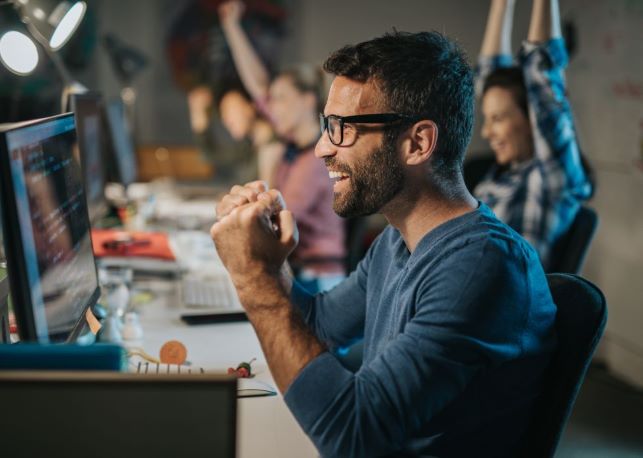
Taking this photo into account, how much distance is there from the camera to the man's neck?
130 centimetres

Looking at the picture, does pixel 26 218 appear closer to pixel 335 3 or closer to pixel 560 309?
pixel 560 309

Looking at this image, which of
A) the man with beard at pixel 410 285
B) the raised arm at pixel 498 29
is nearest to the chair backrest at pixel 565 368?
the man with beard at pixel 410 285

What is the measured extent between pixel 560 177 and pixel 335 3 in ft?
10.8

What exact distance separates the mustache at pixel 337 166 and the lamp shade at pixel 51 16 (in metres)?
1.35

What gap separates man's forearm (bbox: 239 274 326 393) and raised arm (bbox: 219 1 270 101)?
4.06 metres

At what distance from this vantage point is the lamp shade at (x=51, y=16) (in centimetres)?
232

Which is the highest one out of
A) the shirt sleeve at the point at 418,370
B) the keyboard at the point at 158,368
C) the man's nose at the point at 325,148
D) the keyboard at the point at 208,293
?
the man's nose at the point at 325,148

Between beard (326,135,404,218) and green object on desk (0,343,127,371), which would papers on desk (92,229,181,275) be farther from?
green object on desk (0,343,127,371)

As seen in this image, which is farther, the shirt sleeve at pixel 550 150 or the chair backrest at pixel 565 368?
the shirt sleeve at pixel 550 150

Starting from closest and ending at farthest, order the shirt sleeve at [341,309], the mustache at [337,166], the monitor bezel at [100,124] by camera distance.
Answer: the mustache at [337,166] < the shirt sleeve at [341,309] < the monitor bezel at [100,124]

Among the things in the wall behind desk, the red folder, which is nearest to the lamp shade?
the red folder

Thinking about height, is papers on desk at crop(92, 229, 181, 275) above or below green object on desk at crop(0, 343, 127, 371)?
below

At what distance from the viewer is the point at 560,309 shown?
127cm

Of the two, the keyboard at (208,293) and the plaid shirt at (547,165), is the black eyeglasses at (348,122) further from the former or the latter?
the plaid shirt at (547,165)
